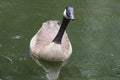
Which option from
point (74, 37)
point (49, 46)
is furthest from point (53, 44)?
point (74, 37)

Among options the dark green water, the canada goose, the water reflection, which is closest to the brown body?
the canada goose

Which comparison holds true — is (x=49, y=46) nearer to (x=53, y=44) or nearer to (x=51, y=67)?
(x=53, y=44)

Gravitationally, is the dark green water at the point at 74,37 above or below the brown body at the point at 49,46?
below

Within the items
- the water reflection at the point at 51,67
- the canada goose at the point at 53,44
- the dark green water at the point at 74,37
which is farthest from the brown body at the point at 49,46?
the dark green water at the point at 74,37

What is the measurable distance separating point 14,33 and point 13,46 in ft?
2.98

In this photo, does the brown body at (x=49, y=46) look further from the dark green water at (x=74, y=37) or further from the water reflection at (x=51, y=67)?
the dark green water at (x=74, y=37)

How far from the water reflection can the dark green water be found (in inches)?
4.8

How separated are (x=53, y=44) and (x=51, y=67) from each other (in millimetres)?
628

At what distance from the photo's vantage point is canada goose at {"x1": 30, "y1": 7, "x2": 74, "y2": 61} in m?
10.3

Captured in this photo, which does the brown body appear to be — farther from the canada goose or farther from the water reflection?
the water reflection

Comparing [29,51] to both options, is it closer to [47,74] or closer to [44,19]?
[47,74]

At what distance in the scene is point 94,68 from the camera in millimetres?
10094

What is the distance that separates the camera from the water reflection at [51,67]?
959cm

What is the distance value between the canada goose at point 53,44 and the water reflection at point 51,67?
0.10m
